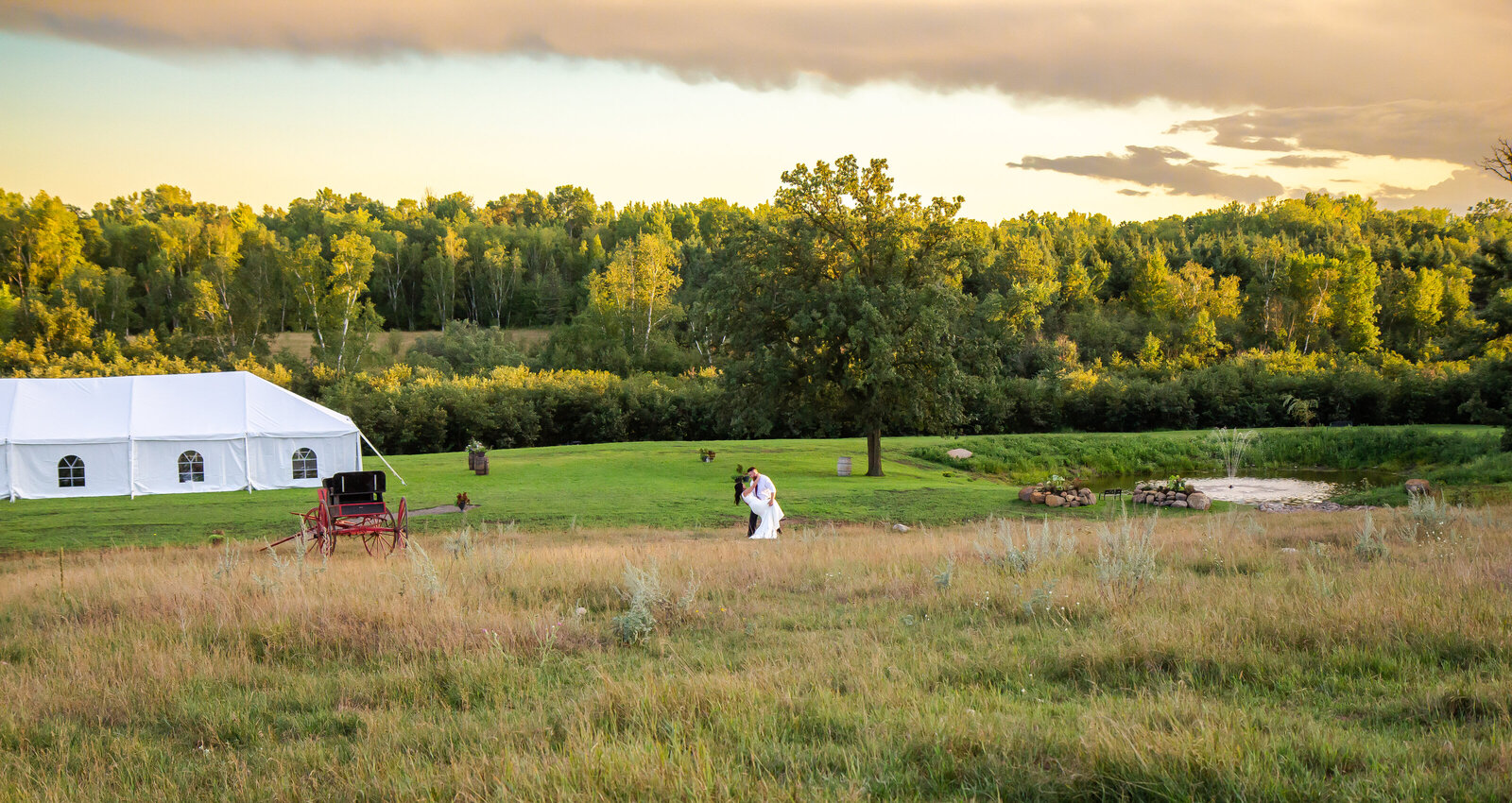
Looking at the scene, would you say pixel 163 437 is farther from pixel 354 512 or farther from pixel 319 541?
pixel 319 541

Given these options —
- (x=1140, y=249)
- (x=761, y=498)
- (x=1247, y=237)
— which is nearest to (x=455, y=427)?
(x=761, y=498)

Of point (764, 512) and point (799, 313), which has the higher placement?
point (799, 313)

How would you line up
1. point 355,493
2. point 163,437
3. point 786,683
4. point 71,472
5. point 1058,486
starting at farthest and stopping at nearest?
point 163,437, point 71,472, point 1058,486, point 355,493, point 786,683

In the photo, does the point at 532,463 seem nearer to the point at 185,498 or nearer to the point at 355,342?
the point at 185,498

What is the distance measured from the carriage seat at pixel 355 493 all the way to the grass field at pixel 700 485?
3141mm

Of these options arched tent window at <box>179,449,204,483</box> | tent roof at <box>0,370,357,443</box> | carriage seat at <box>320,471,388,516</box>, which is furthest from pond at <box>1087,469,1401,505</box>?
arched tent window at <box>179,449,204,483</box>

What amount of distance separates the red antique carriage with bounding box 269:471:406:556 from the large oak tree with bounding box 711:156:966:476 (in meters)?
15.6

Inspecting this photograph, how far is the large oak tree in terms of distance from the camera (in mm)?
27812

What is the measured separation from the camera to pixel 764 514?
15.3 meters

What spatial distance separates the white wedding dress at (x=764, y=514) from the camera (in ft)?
49.9

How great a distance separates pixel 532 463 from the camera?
30109 mm

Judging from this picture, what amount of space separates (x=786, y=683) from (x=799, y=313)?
23.1m

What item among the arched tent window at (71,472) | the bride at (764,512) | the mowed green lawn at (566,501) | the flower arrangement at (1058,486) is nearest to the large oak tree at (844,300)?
the mowed green lawn at (566,501)

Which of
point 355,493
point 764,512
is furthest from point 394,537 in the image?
point 764,512
